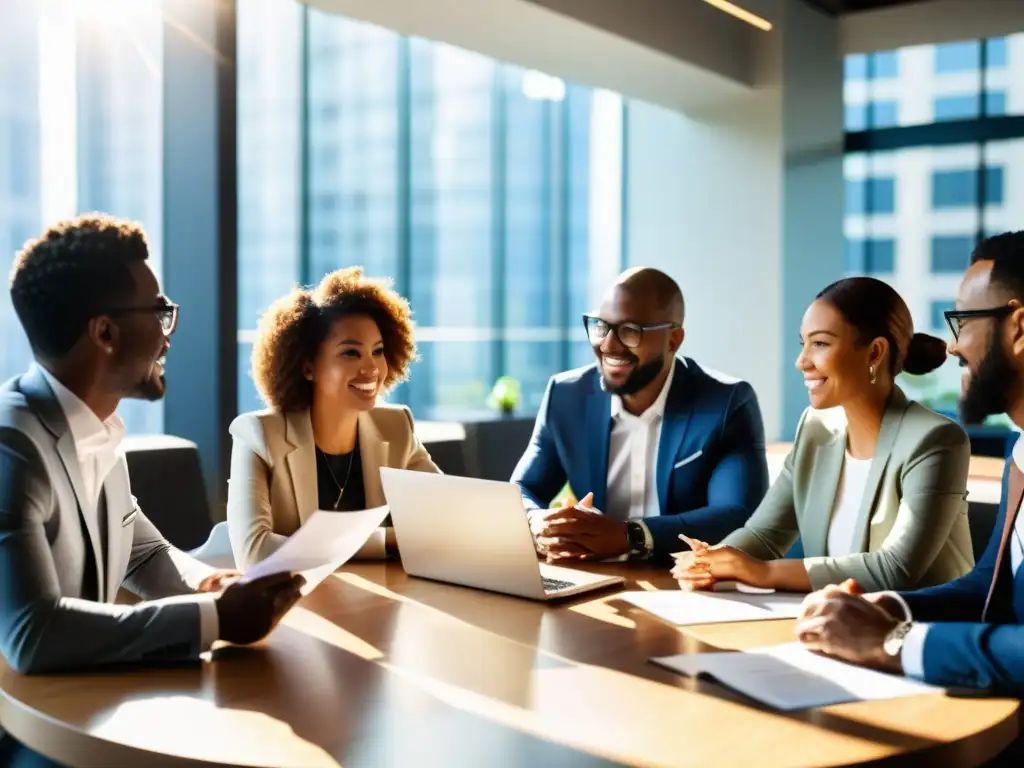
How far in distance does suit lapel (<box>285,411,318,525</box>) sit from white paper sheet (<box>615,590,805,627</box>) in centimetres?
86

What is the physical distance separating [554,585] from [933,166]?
6077 mm

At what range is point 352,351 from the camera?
2764 mm

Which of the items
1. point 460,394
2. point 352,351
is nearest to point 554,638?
point 352,351

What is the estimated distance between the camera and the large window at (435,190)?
879 centimetres

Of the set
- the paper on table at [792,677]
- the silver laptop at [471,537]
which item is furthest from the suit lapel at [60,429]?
the paper on table at [792,677]

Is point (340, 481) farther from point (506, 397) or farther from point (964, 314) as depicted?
point (506, 397)

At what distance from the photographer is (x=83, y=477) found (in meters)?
1.80

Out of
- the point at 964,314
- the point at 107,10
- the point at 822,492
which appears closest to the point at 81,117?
the point at 107,10

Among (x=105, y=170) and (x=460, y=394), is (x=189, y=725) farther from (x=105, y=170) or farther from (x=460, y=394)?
(x=460, y=394)

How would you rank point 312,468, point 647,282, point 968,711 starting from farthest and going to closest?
point 647,282
point 312,468
point 968,711

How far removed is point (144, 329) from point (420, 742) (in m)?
0.90

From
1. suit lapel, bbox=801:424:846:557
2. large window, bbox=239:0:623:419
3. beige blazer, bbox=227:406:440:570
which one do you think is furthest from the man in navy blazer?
large window, bbox=239:0:623:419

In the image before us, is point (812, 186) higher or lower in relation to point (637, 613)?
higher

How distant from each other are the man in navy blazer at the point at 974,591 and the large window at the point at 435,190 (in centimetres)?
688
